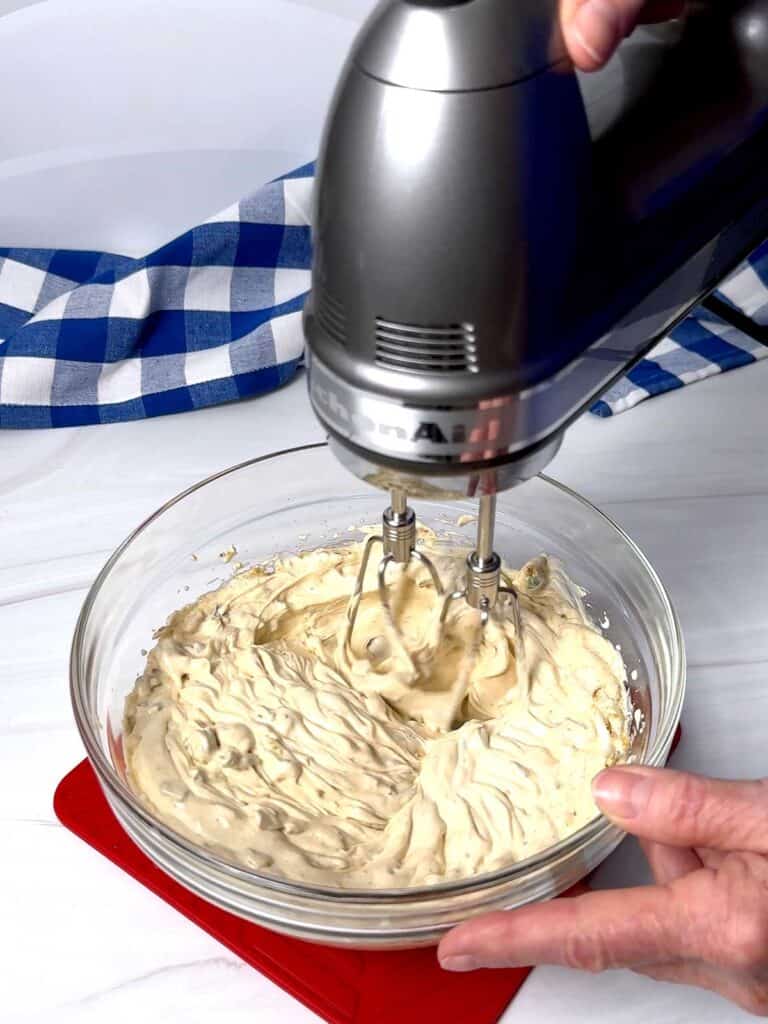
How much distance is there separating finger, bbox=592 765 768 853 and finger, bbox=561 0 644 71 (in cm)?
47

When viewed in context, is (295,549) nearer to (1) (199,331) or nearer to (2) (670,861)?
(1) (199,331)

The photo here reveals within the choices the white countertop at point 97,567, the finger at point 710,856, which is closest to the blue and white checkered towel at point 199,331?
the white countertop at point 97,567

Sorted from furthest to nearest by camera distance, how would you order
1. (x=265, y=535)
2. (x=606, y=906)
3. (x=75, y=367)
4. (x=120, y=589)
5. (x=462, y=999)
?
(x=75, y=367)
(x=265, y=535)
(x=120, y=589)
(x=462, y=999)
(x=606, y=906)

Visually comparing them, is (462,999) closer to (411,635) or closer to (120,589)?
(411,635)

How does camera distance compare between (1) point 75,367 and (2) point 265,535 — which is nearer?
(2) point 265,535

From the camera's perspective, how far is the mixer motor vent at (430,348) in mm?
660

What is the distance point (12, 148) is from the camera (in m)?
1.73

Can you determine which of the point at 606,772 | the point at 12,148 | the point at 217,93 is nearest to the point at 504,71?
the point at 606,772

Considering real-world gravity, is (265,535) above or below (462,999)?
above

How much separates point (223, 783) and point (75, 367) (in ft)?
2.27

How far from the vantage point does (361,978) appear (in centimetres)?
94

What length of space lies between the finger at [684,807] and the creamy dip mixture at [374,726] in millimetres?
135

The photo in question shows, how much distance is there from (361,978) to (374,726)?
0.72 feet

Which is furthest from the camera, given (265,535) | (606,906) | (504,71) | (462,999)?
(265,535)
